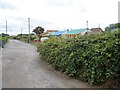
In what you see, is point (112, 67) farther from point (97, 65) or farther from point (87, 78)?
point (87, 78)

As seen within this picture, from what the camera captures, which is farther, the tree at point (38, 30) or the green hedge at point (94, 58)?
the tree at point (38, 30)

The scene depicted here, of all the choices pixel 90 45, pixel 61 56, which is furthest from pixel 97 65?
pixel 61 56

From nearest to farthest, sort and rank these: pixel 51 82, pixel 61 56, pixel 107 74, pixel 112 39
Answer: pixel 107 74
pixel 112 39
pixel 51 82
pixel 61 56

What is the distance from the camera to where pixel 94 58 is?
6.61 m

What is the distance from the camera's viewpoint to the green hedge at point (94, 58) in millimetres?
6379

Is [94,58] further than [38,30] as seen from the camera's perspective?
No

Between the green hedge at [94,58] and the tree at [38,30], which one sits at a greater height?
the tree at [38,30]

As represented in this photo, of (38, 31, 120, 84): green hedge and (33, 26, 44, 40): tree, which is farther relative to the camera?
(33, 26, 44, 40): tree

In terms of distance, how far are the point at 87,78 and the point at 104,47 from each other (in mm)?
1229

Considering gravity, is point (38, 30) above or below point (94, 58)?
above

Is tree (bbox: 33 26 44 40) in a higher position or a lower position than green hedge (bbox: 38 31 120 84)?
higher

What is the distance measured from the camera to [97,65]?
6.50m

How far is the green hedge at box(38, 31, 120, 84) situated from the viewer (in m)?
6.38

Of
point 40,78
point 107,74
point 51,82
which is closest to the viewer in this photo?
point 107,74
